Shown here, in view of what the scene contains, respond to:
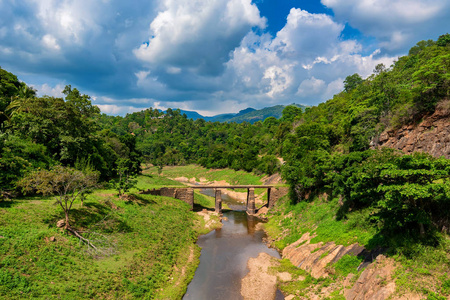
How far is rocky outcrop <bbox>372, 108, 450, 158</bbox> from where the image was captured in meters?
31.2

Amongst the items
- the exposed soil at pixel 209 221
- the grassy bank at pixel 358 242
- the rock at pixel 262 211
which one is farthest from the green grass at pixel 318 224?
the exposed soil at pixel 209 221

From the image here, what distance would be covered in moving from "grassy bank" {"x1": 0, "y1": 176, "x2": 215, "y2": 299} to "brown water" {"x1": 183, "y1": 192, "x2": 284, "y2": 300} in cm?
A: 180

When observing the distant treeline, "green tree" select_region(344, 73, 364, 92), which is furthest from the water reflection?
"green tree" select_region(344, 73, 364, 92)

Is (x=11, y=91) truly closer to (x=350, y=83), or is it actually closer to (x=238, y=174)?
(x=238, y=174)

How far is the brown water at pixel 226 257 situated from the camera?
26172 mm

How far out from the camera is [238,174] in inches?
3932

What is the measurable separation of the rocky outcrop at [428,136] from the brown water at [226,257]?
2807 cm

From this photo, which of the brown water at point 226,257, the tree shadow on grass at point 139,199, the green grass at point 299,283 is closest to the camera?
the green grass at point 299,283

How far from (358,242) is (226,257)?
19116mm

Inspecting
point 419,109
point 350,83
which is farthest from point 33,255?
point 350,83

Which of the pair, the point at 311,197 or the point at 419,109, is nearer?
the point at 419,109

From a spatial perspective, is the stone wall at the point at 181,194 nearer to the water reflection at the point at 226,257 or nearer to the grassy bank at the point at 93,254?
the water reflection at the point at 226,257

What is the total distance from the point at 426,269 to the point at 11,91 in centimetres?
8015

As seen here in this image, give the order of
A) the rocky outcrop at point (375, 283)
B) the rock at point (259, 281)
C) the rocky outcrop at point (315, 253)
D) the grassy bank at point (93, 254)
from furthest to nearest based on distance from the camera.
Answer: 1. the rock at point (259, 281)
2. the rocky outcrop at point (315, 253)
3. the grassy bank at point (93, 254)
4. the rocky outcrop at point (375, 283)
